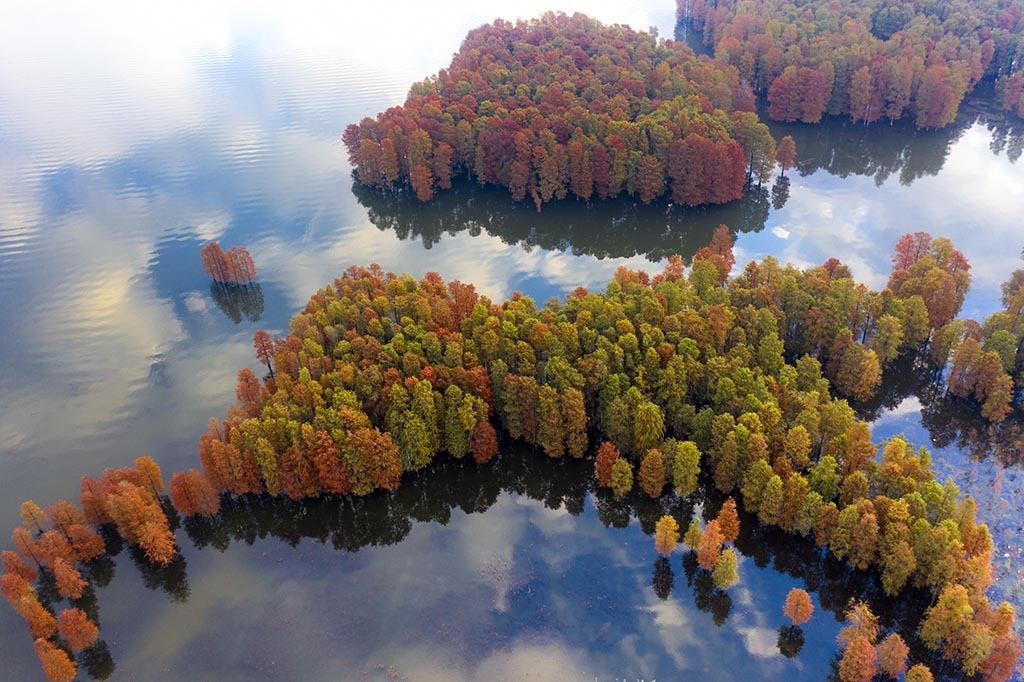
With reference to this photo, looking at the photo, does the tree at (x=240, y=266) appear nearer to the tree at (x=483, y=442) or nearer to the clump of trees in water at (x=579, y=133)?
the clump of trees in water at (x=579, y=133)

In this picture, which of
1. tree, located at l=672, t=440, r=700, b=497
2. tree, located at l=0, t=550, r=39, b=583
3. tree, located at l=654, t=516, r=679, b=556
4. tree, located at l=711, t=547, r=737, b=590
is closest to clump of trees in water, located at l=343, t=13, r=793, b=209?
tree, located at l=672, t=440, r=700, b=497

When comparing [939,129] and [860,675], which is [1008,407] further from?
[939,129]

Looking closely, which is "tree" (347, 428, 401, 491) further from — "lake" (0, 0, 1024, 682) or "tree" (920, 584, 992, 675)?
"tree" (920, 584, 992, 675)

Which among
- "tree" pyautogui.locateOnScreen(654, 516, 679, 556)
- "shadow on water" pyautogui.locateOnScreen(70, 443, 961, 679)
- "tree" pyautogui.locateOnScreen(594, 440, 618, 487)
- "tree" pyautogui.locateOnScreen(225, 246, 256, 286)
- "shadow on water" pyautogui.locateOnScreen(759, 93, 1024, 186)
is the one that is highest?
"shadow on water" pyautogui.locateOnScreen(759, 93, 1024, 186)

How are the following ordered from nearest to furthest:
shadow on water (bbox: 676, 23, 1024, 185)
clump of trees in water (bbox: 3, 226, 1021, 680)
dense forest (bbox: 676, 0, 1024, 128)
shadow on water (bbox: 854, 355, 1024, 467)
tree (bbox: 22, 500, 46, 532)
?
1. clump of trees in water (bbox: 3, 226, 1021, 680)
2. tree (bbox: 22, 500, 46, 532)
3. shadow on water (bbox: 854, 355, 1024, 467)
4. shadow on water (bbox: 676, 23, 1024, 185)
5. dense forest (bbox: 676, 0, 1024, 128)

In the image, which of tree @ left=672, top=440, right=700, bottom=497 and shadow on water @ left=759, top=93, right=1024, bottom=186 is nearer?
tree @ left=672, top=440, right=700, bottom=497

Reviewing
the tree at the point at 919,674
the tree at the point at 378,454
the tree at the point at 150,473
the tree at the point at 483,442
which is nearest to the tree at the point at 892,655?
the tree at the point at 919,674

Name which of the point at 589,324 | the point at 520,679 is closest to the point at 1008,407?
the point at 589,324
